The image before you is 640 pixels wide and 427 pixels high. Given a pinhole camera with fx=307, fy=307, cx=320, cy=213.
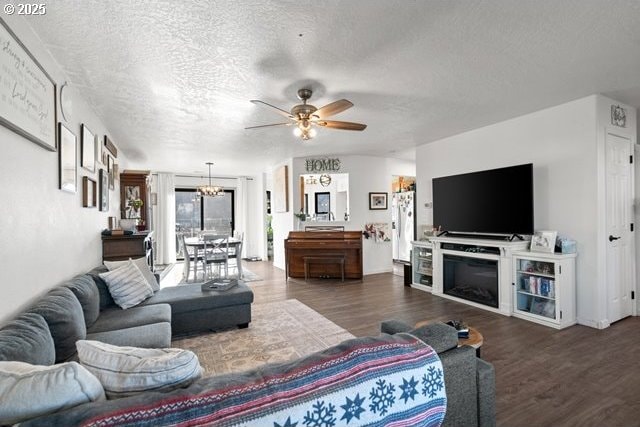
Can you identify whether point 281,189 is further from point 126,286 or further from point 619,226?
point 619,226

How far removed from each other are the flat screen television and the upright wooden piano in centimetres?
173

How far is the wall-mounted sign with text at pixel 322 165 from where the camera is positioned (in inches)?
258

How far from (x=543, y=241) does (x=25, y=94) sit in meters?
4.80

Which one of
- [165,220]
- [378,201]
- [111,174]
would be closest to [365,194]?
[378,201]

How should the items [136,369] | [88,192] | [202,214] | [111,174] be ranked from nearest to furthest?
[136,369]
[88,192]
[111,174]
[202,214]

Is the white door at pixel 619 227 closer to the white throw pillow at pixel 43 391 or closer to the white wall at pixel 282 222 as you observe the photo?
the white throw pillow at pixel 43 391

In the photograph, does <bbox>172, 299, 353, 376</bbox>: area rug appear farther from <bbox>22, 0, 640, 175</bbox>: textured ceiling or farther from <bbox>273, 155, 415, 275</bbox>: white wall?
<bbox>273, 155, 415, 275</bbox>: white wall

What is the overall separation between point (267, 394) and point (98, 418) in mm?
408

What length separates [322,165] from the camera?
659cm

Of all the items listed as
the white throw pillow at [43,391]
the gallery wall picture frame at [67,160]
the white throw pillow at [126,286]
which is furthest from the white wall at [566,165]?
A: the gallery wall picture frame at [67,160]

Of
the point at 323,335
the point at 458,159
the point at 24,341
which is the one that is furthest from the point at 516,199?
the point at 24,341

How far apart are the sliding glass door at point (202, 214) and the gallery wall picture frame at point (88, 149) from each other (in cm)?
549

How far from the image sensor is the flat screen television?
3.70 meters
